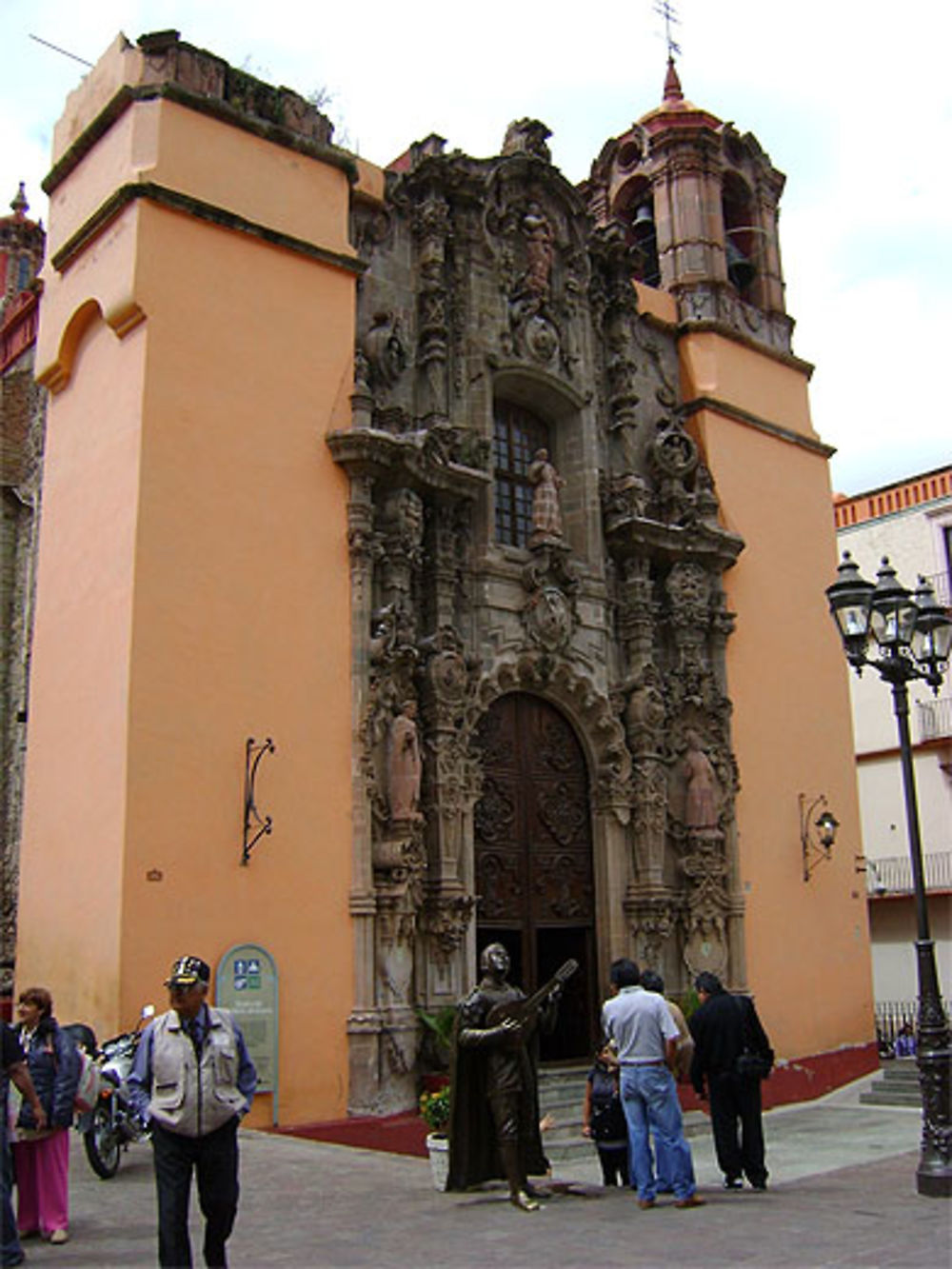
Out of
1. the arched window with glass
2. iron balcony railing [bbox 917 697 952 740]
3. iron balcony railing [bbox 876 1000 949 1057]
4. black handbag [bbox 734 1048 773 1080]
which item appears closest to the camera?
black handbag [bbox 734 1048 773 1080]

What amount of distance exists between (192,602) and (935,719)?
56.9 feet

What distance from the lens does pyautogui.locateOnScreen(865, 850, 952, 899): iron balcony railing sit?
2622 cm

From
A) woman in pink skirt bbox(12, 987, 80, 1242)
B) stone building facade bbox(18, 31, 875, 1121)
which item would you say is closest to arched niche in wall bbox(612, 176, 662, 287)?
stone building facade bbox(18, 31, 875, 1121)

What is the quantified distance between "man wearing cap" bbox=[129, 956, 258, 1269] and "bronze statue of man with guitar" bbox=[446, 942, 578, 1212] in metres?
3.00

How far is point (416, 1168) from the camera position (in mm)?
10969

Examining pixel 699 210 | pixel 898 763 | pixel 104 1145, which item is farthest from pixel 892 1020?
pixel 104 1145

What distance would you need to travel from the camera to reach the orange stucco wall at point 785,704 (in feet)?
63.7

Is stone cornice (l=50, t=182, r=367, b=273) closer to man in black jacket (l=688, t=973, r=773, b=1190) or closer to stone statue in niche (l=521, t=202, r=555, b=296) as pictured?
stone statue in niche (l=521, t=202, r=555, b=296)

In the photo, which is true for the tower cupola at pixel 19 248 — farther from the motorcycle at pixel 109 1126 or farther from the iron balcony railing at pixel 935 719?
the iron balcony railing at pixel 935 719

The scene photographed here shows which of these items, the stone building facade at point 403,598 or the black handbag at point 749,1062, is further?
the stone building facade at point 403,598

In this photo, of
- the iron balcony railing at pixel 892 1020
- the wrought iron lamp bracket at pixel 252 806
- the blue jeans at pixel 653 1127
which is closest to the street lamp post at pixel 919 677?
the blue jeans at pixel 653 1127

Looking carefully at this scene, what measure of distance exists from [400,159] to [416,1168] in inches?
514

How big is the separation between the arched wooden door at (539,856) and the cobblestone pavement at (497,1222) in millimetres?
5245

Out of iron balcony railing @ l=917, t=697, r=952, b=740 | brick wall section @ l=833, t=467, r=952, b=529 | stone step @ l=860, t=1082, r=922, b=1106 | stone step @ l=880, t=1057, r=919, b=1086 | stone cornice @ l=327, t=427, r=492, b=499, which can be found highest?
brick wall section @ l=833, t=467, r=952, b=529
